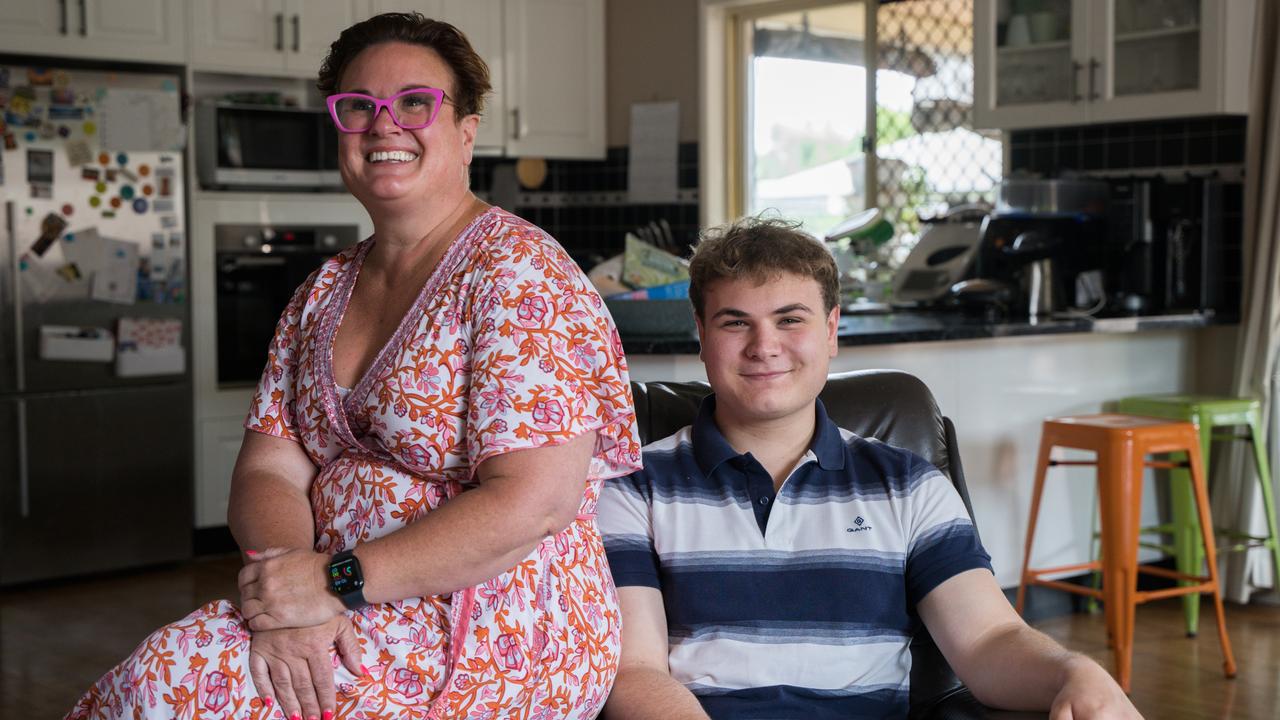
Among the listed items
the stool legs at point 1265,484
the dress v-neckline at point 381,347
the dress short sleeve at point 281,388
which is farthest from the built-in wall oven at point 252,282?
the dress v-neckline at point 381,347

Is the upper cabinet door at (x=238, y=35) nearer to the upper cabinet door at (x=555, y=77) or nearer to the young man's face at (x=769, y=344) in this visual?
the upper cabinet door at (x=555, y=77)

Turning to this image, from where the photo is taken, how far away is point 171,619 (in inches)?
170

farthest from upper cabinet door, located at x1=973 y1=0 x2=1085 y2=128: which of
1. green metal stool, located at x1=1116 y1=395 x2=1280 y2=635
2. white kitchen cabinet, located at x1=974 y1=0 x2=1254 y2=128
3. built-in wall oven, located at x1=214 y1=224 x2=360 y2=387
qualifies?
built-in wall oven, located at x1=214 y1=224 x2=360 y2=387

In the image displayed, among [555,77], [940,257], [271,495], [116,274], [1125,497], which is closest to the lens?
[271,495]

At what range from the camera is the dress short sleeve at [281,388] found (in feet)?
6.02

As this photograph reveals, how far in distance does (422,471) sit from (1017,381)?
2.86m

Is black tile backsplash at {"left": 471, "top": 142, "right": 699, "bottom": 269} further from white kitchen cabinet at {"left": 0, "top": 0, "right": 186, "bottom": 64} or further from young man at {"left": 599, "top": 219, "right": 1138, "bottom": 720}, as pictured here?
young man at {"left": 599, "top": 219, "right": 1138, "bottom": 720}

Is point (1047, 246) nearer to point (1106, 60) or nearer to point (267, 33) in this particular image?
point (1106, 60)

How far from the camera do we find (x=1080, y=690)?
62.2 inches

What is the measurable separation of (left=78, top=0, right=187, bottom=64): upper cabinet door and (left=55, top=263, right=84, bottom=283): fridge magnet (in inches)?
27.6

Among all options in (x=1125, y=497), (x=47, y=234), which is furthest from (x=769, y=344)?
(x=47, y=234)

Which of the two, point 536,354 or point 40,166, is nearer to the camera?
point 536,354

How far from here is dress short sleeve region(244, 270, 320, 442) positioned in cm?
183

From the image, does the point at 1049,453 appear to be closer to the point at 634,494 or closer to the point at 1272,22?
the point at 1272,22
